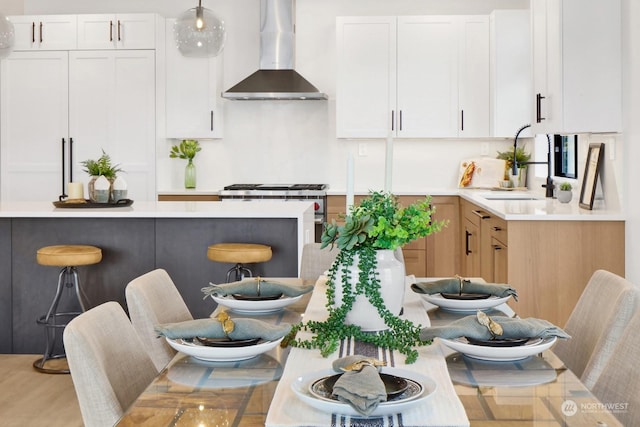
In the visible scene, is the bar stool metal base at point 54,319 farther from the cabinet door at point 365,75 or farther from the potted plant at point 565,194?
the potted plant at point 565,194

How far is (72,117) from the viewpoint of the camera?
636cm

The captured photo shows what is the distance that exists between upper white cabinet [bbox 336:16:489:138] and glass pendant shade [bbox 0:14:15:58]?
9.32ft

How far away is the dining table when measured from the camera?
1.29m

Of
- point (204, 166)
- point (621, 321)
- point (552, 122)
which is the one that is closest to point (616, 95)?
point (552, 122)

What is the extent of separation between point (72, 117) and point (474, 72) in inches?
131

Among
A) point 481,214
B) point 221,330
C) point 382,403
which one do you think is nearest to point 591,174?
point 481,214

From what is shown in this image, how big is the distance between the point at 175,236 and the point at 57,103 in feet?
8.60

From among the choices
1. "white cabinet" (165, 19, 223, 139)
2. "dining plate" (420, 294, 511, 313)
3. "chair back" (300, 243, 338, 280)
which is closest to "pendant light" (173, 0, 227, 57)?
"chair back" (300, 243, 338, 280)

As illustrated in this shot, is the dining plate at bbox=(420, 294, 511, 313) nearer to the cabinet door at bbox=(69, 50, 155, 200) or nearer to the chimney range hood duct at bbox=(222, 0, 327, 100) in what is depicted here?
the chimney range hood duct at bbox=(222, 0, 327, 100)

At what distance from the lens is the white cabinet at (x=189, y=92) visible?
6.34m

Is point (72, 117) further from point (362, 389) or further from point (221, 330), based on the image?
point (362, 389)

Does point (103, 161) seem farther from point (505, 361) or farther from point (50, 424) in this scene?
point (505, 361)

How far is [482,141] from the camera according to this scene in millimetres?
6477

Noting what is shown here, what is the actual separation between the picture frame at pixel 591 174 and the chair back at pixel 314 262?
179cm
